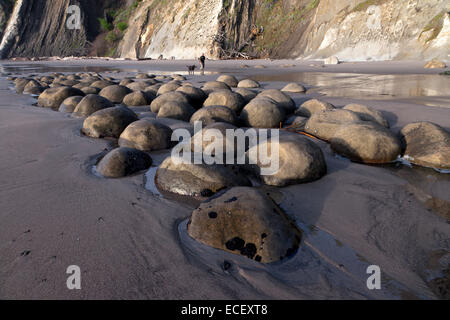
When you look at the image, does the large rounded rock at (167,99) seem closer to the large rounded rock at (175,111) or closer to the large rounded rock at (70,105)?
the large rounded rock at (175,111)

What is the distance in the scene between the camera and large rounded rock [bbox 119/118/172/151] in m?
3.32

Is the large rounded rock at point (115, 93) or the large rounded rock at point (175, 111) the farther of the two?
the large rounded rock at point (115, 93)

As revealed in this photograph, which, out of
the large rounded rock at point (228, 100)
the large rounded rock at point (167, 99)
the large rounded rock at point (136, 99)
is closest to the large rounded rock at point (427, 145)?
the large rounded rock at point (228, 100)

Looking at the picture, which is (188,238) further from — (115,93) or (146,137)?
(115,93)

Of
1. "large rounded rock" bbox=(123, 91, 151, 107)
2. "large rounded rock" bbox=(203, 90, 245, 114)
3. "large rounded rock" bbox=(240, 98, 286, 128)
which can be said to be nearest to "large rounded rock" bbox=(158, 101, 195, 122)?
"large rounded rock" bbox=(203, 90, 245, 114)

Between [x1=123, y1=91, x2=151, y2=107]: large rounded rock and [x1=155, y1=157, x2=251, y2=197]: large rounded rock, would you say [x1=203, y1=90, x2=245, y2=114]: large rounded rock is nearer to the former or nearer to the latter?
[x1=123, y1=91, x2=151, y2=107]: large rounded rock

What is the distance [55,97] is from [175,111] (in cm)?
305

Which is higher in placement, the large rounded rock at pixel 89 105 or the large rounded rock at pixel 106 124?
the large rounded rock at pixel 89 105

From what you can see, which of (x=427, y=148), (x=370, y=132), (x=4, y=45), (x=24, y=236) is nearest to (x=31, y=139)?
(x=24, y=236)

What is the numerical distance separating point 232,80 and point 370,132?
6291 millimetres

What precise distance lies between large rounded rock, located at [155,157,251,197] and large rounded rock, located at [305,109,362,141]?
1768 mm

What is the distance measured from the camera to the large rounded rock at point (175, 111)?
454 centimetres

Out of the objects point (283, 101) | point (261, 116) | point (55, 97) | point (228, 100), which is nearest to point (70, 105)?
point (55, 97)

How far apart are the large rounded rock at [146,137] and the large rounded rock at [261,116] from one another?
1.33 m
